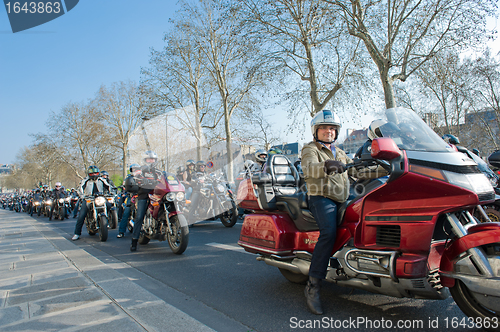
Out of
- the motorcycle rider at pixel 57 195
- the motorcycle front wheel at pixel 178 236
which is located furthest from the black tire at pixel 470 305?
the motorcycle rider at pixel 57 195

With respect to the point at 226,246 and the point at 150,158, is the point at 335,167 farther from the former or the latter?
the point at 150,158

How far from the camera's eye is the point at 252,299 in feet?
11.6

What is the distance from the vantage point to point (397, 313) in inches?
118

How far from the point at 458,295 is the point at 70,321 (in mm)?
3048

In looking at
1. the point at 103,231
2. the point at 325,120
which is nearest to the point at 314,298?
the point at 325,120

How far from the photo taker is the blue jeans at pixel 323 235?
299 centimetres

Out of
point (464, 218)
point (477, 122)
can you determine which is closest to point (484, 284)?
point (464, 218)

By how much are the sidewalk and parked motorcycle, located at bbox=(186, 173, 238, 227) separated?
468 cm

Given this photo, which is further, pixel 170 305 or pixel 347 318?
pixel 170 305

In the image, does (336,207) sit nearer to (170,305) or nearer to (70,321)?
(170,305)

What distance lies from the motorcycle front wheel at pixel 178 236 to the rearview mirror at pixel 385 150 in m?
4.04

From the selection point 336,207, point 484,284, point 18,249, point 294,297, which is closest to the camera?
point 484,284

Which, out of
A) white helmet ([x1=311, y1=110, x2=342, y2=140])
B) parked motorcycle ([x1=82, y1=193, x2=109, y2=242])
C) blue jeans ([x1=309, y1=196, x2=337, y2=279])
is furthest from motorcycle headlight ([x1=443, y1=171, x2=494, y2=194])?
parked motorcycle ([x1=82, y1=193, x2=109, y2=242])

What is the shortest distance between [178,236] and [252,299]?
2666 millimetres
